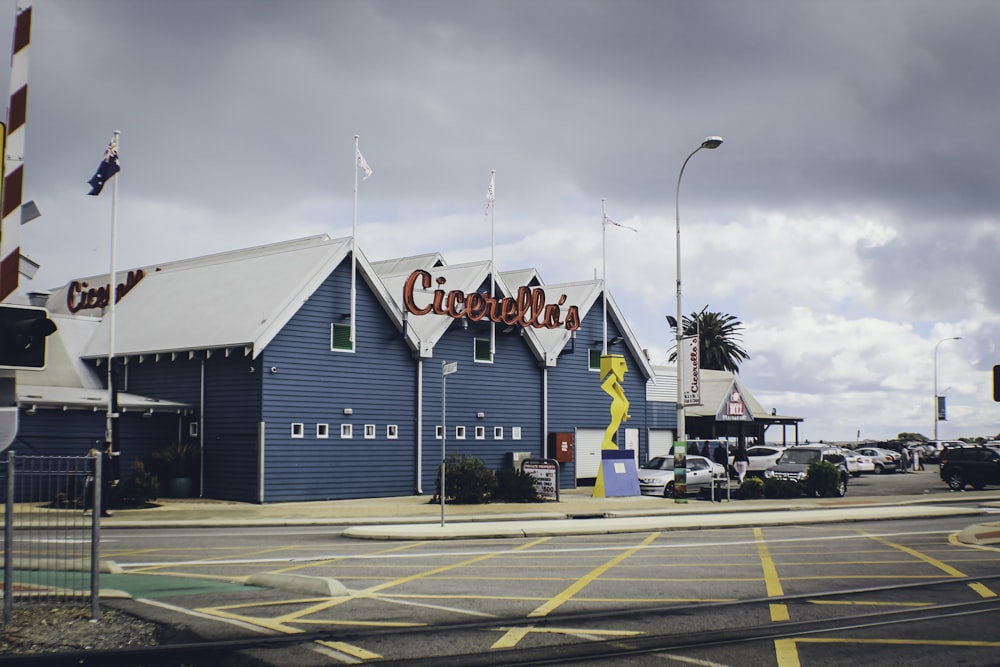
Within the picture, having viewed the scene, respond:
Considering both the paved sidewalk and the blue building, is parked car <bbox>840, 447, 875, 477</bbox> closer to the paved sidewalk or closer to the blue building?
the blue building

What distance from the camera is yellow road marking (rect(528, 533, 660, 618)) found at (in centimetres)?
1148

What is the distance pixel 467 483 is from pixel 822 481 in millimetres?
13787

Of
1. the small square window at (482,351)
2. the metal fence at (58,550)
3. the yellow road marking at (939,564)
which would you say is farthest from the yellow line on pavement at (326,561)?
the small square window at (482,351)

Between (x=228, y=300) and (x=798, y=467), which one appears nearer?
(x=228, y=300)

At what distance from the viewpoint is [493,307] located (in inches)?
1431

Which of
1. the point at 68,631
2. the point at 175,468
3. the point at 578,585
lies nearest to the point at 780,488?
the point at 175,468

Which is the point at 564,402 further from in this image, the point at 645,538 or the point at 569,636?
→ the point at 569,636

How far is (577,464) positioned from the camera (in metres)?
41.8

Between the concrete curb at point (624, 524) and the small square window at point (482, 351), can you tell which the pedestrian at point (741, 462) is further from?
the small square window at point (482, 351)

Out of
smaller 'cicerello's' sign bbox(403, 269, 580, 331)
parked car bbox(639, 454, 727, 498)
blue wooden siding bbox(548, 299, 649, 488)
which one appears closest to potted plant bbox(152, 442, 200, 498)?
smaller 'cicerello's' sign bbox(403, 269, 580, 331)

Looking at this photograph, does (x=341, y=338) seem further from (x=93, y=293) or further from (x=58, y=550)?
(x=58, y=550)

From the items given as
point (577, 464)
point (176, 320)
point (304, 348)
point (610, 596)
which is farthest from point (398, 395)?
point (610, 596)

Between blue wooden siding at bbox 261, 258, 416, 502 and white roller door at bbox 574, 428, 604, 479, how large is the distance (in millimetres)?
9878

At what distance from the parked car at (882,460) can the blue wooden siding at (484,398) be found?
96.9ft
